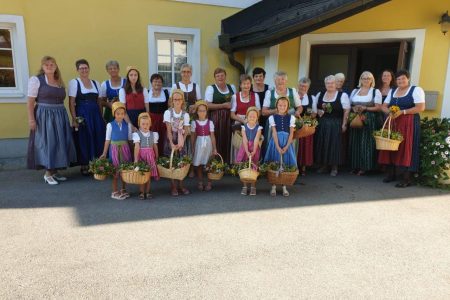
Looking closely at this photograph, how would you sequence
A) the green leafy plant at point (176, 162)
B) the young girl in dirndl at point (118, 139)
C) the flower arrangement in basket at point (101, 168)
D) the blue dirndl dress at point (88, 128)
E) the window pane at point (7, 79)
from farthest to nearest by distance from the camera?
the window pane at point (7, 79) < the blue dirndl dress at point (88, 128) < the young girl in dirndl at point (118, 139) < the green leafy plant at point (176, 162) < the flower arrangement in basket at point (101, 168)

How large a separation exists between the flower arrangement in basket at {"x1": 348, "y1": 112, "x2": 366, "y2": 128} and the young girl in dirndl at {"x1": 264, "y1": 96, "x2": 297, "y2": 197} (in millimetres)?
1407

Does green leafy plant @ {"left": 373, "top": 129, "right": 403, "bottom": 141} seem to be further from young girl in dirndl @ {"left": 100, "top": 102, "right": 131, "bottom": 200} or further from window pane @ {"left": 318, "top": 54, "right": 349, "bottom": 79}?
young girl in dirndl @ {"left": 100, "top": 102, "right": 131, "bottom": 200}

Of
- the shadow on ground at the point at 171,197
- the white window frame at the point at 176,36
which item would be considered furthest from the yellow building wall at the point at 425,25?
the white window frame at the point at 176,36

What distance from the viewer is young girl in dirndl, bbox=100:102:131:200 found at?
4.68 metres

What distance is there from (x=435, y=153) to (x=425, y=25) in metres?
2.51

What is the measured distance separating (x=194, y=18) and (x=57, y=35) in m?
2.77

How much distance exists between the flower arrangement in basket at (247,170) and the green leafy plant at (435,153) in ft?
9.60

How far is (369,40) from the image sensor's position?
6836 mm

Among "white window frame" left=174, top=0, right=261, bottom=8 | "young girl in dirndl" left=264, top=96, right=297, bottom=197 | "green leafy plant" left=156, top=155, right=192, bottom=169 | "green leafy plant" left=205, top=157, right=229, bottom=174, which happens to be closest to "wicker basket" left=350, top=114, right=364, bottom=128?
"young girl in dirndl" left=264, top=96, right=297, bottom=197

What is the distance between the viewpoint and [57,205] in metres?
4.55

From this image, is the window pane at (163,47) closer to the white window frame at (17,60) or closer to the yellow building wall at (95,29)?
the yellow building wall at (95,29)

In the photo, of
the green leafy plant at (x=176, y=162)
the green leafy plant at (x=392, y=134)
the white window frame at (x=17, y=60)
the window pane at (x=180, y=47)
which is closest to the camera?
the green leafy plant at (x=176, y=162)

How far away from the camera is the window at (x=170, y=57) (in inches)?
299

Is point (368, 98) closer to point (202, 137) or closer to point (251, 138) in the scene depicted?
point (251, 138)
